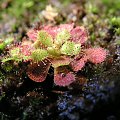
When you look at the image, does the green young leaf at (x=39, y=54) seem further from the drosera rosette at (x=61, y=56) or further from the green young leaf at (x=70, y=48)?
the green young leaf at (x=70, y=48)

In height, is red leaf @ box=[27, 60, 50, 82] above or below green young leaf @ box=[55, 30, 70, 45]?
below

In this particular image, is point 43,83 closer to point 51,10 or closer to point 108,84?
point 108,84

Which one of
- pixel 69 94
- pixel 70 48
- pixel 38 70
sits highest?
pixel 70 48

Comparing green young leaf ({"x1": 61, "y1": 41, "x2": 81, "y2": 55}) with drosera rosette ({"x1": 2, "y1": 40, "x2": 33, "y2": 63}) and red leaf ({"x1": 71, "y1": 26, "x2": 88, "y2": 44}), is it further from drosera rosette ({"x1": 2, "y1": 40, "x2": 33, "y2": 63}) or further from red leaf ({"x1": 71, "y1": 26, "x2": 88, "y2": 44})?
drosera rosette ({"x1": 2, "y1": 40, "x2": 33, "y2": 63})

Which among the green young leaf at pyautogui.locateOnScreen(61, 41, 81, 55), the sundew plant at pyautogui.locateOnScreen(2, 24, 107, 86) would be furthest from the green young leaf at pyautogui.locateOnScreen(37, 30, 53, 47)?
the green young leaf at pyautogui.locateOnScreen(61, 41, 81, 55)

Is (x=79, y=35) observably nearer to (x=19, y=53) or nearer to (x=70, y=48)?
(x=70, y=48)

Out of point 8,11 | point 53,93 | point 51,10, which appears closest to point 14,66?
point 53,93

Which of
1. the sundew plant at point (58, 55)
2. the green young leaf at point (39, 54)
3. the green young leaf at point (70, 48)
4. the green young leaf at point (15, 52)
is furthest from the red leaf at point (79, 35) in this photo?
the green young leaf at point (15, 52)

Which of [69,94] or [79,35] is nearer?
[69,94]

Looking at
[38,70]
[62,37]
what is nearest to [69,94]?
[38,70]
